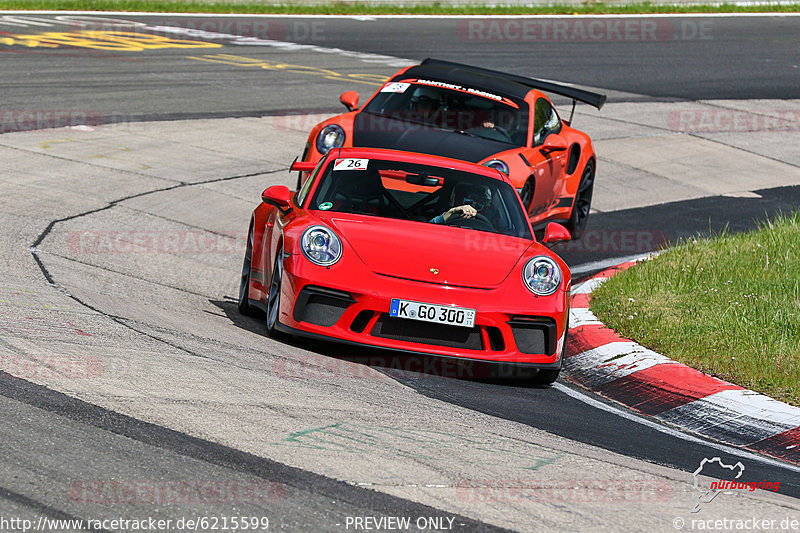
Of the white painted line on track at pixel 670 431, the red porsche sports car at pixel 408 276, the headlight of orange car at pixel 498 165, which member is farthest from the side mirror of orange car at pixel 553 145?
the white painted line on track at pixel 670 431

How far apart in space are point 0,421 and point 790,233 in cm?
803

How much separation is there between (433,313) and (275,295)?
1.03 m

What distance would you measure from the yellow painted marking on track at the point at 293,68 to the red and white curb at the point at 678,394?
12737mm

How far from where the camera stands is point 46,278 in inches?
301

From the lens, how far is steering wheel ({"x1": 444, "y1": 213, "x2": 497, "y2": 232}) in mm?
7723

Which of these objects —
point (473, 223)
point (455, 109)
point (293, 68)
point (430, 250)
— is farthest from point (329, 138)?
point (293, 68)

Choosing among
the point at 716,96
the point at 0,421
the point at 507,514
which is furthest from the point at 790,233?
the point at 716,96

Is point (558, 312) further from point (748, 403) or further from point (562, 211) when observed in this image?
point (562, 211)

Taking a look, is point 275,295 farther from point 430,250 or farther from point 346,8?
point 346,8

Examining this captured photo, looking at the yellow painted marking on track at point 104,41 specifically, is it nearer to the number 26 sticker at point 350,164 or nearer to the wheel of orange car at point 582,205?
the wheel of orange car at point 582,205

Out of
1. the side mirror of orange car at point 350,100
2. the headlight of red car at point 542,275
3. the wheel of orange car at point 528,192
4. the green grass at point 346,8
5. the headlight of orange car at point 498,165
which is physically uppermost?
the green grass at point 346,8

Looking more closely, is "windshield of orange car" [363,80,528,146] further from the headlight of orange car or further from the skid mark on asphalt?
the skid mark on asphalt

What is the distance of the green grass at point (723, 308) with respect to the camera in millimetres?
7051

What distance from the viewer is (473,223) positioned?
7.76m
